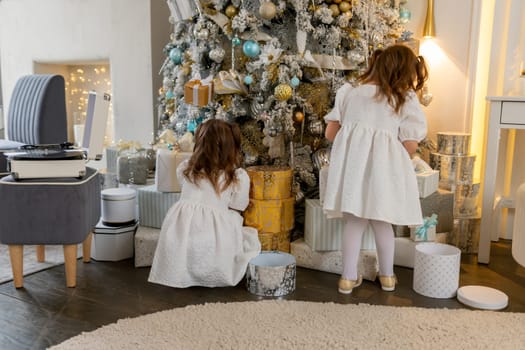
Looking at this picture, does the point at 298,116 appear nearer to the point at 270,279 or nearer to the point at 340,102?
the point at 340,102

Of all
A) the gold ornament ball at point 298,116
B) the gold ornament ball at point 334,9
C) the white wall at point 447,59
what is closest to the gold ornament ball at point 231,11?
the gold ornament ball at point 334,9

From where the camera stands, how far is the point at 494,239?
11.6ft

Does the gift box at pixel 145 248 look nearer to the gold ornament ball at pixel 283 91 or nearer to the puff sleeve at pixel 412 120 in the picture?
the gold ornament ball at pixel 283 91

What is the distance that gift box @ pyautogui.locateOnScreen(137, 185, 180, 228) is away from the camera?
3057 mm

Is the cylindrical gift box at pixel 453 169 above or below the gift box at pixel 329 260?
above

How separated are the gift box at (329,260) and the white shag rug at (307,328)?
40 cm

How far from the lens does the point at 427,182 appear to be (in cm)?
292

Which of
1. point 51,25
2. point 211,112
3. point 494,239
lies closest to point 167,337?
point 211,112

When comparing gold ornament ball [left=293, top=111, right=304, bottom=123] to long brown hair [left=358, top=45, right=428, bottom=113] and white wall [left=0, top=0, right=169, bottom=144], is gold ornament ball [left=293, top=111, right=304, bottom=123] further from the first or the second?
white wall [left=0, top=0, right=169, bottom=144]

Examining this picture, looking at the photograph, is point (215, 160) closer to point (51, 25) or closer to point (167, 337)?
point (167, 337)

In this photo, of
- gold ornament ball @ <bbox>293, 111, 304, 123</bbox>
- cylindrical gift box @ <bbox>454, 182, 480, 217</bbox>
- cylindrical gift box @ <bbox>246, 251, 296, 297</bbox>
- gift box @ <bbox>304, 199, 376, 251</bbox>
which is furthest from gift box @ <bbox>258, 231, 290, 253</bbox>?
cylindrical gift box @ <bbox>454, 182, 480, 217</bbox>

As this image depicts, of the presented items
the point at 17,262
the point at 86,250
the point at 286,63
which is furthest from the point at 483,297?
the point at 17,262

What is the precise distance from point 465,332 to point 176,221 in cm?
144

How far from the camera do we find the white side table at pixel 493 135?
9.31 feet
